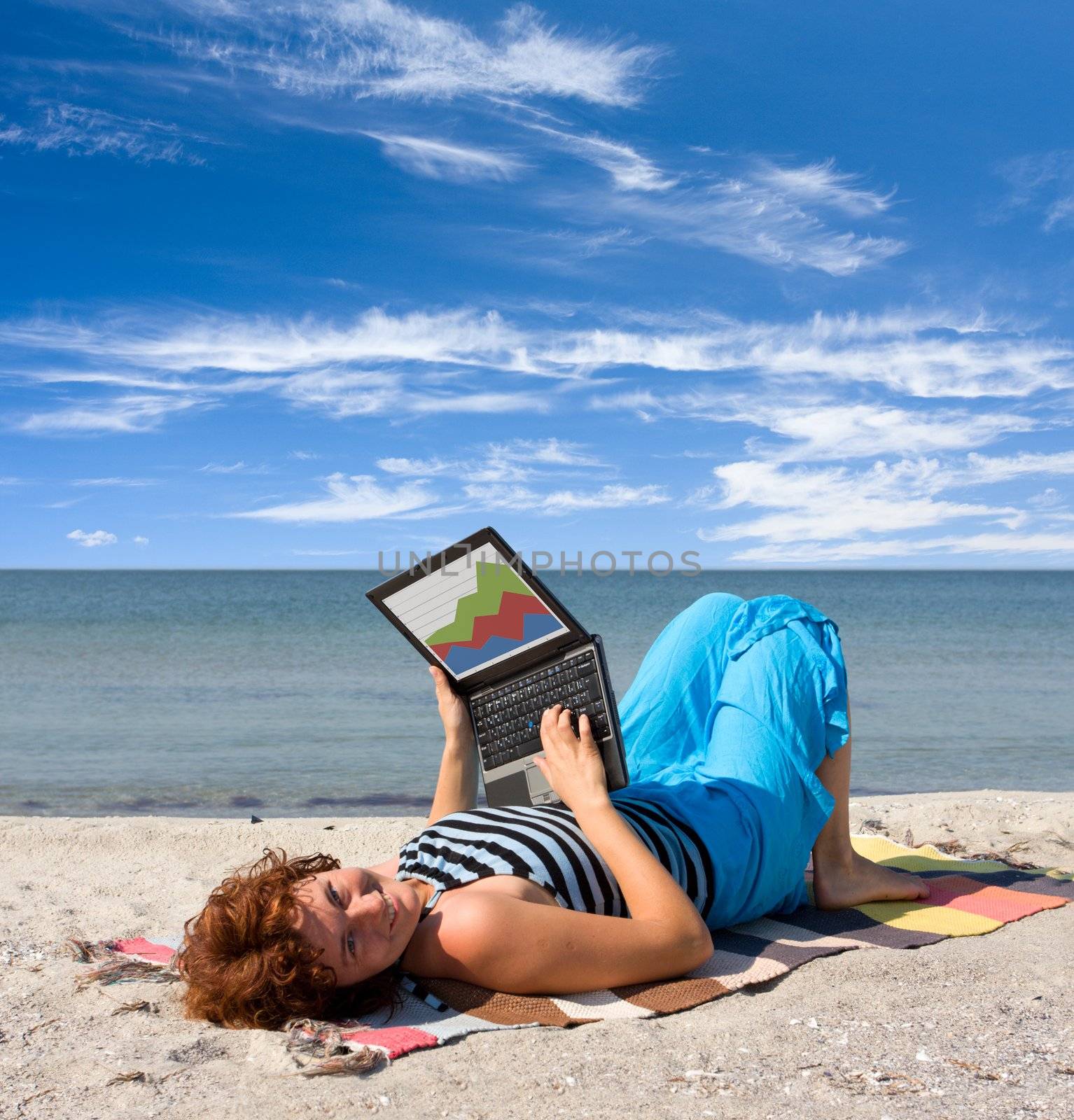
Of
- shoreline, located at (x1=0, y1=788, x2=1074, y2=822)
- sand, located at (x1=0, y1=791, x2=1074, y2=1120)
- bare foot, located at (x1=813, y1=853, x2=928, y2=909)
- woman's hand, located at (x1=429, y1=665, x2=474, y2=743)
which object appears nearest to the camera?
sand, located at (x1=0, y1=791, x2=1074, y2=1120)

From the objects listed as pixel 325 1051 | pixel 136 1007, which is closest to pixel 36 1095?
pixel 136 1007

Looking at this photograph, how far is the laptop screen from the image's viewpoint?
3.09m

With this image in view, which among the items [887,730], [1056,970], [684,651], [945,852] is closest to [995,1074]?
[1056,970]

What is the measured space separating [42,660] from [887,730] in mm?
15198

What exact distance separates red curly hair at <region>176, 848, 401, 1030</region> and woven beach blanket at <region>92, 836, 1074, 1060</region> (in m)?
0.09

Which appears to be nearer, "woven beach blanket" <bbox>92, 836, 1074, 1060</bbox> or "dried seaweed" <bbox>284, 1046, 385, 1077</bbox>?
"dried seaweed" <bbox>284, 1046, 385, 1077</bbox>

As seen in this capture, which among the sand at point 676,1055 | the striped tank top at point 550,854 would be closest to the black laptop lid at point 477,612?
the striped tank top at point 550,854

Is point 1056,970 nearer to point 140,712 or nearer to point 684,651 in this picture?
point 684,651

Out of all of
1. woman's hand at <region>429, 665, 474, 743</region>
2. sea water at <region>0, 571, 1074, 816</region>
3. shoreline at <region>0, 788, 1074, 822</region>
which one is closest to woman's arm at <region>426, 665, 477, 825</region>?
woman's hand at <region>429, 665, 474, 743</region>

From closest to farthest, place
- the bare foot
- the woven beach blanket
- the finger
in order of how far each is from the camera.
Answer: the woven beach blanket
the finger
the bare foot

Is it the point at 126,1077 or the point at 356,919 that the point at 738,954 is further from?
the point at 126,1077

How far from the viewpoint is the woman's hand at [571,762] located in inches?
106

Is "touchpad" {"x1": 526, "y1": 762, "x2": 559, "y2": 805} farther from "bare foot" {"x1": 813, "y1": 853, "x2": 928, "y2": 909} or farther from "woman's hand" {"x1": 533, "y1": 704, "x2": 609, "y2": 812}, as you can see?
"bare foot" {"x1": 813, "y1": 853, "x2": 928, "y2": 909}

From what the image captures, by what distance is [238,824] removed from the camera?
17.1 feet
